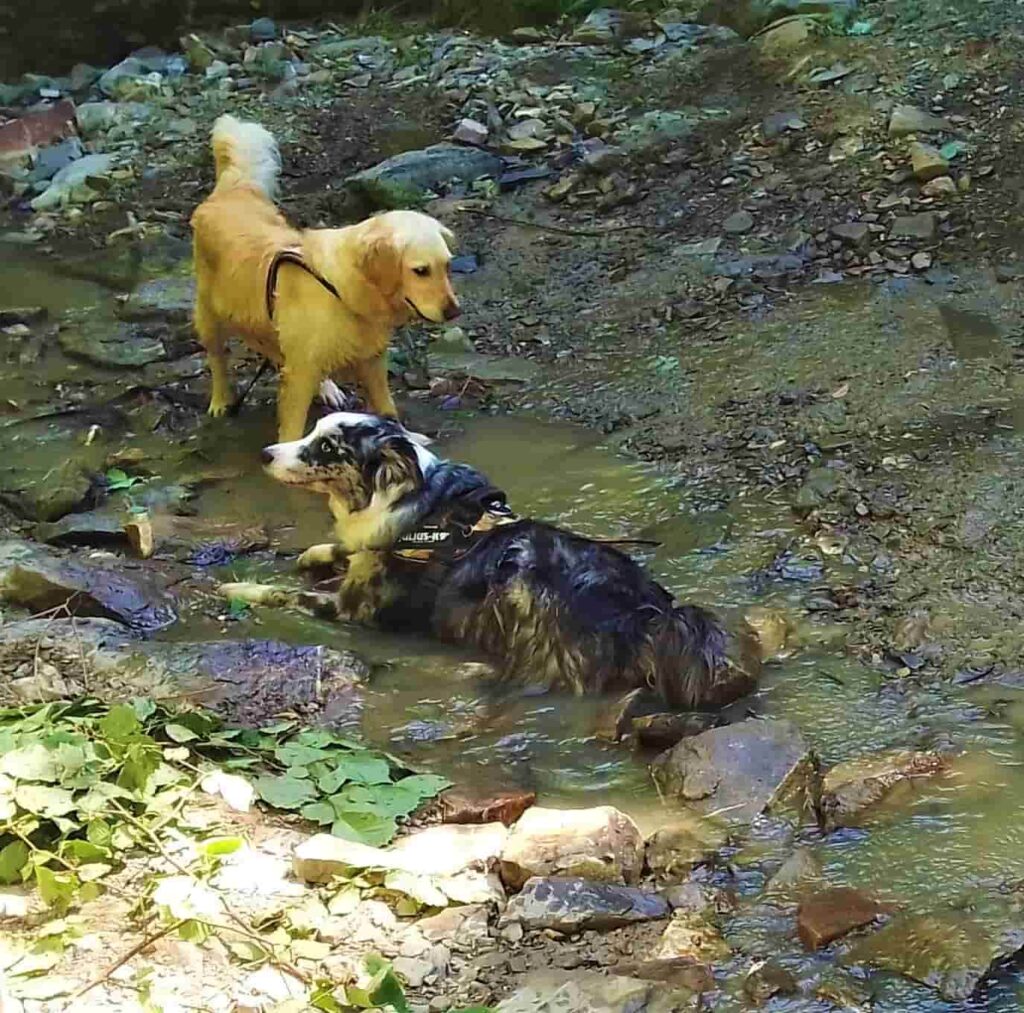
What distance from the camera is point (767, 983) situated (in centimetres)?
287

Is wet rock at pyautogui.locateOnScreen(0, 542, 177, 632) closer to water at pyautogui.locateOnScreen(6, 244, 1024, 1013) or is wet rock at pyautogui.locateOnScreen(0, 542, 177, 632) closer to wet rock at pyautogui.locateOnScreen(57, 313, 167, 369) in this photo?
water at pyautogui.locateOnScreen(6, 244, 1024, 1013)

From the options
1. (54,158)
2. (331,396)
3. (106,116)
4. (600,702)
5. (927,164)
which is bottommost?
(600,702)

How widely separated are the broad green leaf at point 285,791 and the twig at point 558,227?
4.83m

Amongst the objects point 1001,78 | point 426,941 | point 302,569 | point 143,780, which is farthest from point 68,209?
point 426,941

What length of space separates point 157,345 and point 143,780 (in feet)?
13.6

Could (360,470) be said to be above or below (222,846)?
above

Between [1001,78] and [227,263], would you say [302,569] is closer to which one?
[227,263]

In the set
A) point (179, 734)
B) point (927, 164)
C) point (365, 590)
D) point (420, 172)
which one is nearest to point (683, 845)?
point (179, 734)

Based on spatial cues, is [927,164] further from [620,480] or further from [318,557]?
[318,557]

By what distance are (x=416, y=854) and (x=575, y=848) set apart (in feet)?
1.24

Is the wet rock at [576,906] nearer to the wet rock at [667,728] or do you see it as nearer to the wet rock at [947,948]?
the wet rock at [947,948]

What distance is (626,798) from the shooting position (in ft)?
12.1

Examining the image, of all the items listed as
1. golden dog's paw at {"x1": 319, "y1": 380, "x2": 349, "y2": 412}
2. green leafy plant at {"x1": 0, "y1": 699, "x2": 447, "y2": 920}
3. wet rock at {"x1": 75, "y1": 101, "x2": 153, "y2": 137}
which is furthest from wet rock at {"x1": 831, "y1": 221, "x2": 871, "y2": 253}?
wet rock at {"x1": 75, "y1": 101, "x2": 153, "y2": 137}

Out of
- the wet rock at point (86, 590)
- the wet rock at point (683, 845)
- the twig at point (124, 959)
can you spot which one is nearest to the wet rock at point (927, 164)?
the wet rock at point (86, 590)
